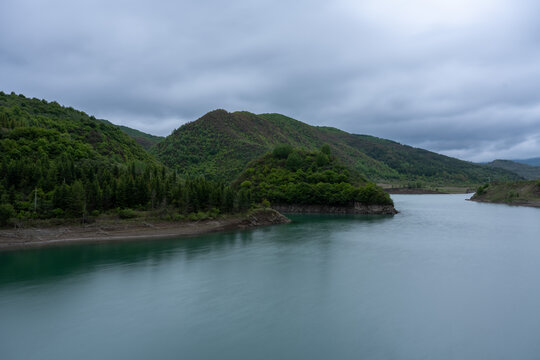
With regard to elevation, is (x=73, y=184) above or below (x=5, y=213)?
above

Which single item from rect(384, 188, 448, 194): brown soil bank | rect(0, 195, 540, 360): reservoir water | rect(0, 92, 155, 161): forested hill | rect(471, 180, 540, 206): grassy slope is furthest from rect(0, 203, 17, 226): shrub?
rect(384, 188, 448, 194): brown soil bank

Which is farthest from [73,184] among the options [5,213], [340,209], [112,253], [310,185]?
[340,209]

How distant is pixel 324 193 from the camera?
7819cm

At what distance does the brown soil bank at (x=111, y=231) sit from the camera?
36219mm

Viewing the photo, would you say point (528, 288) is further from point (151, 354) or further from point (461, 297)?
point (151, 354)

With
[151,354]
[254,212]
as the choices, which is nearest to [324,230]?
[254,212]

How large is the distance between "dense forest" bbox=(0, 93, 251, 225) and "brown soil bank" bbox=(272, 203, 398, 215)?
80.2ft

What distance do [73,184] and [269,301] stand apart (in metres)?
32.6

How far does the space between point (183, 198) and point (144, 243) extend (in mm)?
10473

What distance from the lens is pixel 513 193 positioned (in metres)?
112

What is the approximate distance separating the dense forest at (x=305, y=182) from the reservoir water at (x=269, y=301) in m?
36.8

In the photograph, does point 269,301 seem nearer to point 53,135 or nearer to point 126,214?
point 126,214

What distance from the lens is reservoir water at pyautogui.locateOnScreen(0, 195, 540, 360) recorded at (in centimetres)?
1597

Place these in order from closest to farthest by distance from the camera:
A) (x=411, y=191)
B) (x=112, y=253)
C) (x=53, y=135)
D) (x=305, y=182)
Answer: (x=112, y=253) → (x=53, y=135) → (x=305, y=182) → (x=411, y=191)
